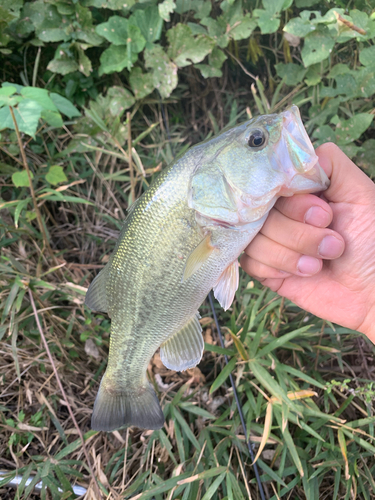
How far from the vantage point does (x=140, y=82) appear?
3018 millimetres

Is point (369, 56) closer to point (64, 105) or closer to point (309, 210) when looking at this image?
point (309, 210)

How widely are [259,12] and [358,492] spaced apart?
3529 millimetres

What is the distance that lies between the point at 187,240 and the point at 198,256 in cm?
10

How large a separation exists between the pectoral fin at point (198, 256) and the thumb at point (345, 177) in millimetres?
663

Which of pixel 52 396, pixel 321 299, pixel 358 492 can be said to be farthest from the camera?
pixel 52 396

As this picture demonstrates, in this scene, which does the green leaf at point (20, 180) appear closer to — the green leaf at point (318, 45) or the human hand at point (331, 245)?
the human hand at point (331, 245)

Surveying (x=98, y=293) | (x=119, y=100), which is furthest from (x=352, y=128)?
(x=98, y=293)

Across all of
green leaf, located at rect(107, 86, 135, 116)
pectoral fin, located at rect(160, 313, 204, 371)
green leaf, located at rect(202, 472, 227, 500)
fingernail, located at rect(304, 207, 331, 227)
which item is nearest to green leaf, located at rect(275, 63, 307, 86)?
green leaf, located at rect(107, 86, 135, 116)

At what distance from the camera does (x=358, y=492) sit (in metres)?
2.10

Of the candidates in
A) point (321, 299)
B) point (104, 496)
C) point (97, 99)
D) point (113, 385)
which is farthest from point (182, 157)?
point (104, 496)

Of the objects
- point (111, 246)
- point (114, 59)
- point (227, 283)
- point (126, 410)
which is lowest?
point (111, 246)

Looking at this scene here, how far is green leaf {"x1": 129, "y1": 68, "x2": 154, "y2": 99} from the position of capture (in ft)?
9.84

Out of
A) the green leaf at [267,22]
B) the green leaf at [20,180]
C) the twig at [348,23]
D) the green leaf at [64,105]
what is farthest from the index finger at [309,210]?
the green leaf at [20,180]

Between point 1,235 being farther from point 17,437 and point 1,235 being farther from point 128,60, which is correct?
point 128,60
